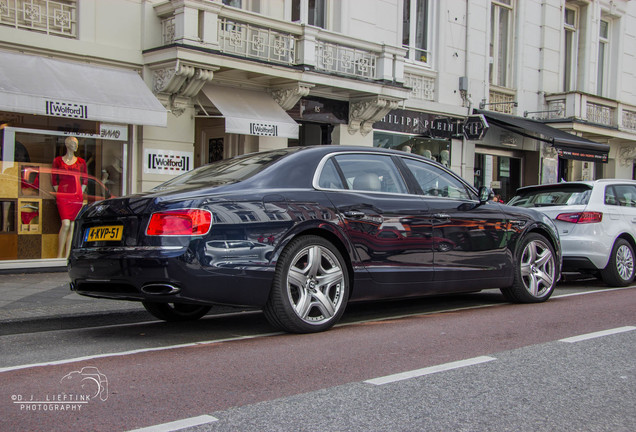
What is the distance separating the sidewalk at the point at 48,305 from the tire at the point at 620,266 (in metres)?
6.62

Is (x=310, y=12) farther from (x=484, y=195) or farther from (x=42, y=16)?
(x=484, y=195)

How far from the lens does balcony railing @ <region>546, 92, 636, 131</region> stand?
21.1 m

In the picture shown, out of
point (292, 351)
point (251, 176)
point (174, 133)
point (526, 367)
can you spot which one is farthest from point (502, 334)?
point (174, 133)

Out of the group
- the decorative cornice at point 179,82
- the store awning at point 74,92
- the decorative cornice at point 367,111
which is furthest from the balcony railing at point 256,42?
the decorative cornice at point 367,111

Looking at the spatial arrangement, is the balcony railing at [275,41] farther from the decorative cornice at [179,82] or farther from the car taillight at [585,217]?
the car taillight at [585,217]

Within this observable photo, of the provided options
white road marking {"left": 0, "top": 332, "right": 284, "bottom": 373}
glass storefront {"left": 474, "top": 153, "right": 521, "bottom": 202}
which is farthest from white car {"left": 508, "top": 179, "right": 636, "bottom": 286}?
glass storefront {"left": 474, "top": 153, "right": 521, "bottom": 202}

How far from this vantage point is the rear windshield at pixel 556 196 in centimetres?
1027

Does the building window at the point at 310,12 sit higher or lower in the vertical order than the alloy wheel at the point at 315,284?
higher

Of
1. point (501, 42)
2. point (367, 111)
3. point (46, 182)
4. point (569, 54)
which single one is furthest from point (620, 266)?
point (569, 54)

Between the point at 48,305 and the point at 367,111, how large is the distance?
10.0 metres

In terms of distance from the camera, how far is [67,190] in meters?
11.4

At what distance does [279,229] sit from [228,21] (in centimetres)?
827

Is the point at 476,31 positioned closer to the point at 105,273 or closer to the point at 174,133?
the point at 174,133

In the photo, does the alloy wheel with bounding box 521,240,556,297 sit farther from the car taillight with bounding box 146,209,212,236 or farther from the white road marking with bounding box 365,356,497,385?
the car taillight with bounding box 146,209,212,236
